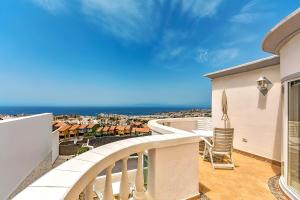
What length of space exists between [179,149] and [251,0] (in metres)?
11.8

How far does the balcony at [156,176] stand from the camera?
114 centimetres

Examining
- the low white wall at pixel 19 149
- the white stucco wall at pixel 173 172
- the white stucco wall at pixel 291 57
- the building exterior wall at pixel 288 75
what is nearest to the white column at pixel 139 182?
the white stucco wall at pixel 173 172

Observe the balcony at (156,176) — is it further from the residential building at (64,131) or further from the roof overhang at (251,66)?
the residential building at (64,131)

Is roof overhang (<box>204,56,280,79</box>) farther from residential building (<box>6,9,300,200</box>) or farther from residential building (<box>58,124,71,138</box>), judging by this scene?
residential building (<box>58,124,71,138</box>)

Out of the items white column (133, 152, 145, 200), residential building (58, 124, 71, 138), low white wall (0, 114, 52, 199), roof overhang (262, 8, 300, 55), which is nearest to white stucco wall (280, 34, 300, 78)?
roof overhang (262, 8, 300, 55)

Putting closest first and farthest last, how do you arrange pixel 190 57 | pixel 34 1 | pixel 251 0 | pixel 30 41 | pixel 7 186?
pixel 7 186
pixel 251 0
pixel 34 1
pixel 30 41
pixel 190 57

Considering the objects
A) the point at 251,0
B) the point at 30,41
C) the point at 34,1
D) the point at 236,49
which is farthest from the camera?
the point at 30,41

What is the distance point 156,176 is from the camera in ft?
8.29

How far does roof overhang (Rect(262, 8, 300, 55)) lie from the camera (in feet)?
9.78

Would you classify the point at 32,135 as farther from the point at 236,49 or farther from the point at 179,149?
the point at 236,49

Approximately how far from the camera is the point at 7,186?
4.39m

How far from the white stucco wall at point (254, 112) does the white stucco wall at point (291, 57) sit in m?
1.69

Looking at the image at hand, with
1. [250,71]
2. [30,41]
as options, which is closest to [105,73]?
[30,41]

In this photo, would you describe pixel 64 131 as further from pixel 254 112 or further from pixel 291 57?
pixel 291 57
